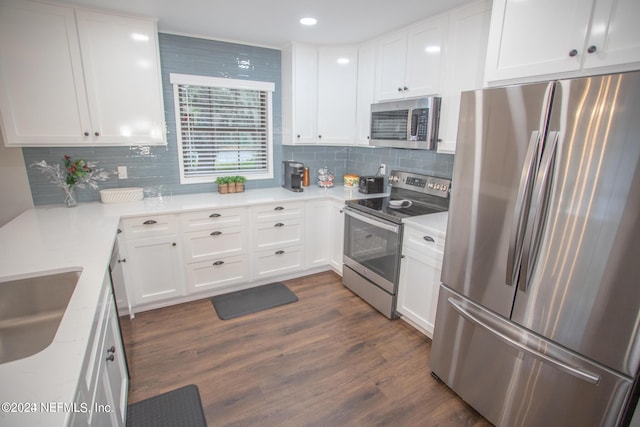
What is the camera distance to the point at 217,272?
2971 mm

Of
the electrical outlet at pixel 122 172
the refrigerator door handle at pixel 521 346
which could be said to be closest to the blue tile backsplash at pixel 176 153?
the electrical outlet at pixel 122 172

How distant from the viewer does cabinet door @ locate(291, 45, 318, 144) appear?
10.7ft

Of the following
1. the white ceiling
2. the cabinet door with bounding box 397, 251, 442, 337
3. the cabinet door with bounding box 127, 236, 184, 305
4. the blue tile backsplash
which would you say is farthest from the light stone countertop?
the white ceiling

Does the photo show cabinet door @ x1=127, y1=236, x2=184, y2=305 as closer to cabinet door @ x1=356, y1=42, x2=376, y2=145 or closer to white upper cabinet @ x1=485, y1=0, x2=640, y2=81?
cabinet door @ x1=356, y1=42, x2=376, y2=145

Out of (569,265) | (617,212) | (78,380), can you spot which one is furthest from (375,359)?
(78,380)

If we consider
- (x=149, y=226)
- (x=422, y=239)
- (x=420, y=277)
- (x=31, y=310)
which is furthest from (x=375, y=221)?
(x=31, y=310)

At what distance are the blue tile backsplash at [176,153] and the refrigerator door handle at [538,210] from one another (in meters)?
1.44

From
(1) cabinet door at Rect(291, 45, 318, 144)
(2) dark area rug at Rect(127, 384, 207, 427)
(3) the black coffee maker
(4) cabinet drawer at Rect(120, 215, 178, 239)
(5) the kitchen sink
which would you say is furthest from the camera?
(3) the black coffee maker

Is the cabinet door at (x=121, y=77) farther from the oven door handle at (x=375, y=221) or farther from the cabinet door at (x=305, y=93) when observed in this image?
the oven door handle at (x=375, y=221)

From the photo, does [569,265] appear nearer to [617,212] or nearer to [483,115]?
[617,212]

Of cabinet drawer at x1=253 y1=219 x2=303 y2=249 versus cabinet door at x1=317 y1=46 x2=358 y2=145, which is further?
cabinet door at x1=317 y1=46 x2=358 y2=145

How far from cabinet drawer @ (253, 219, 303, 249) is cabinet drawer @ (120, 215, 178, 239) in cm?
75

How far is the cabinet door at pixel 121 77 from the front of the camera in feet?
7.80

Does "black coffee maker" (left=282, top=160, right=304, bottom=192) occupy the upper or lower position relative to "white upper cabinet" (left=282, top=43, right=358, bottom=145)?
lower
